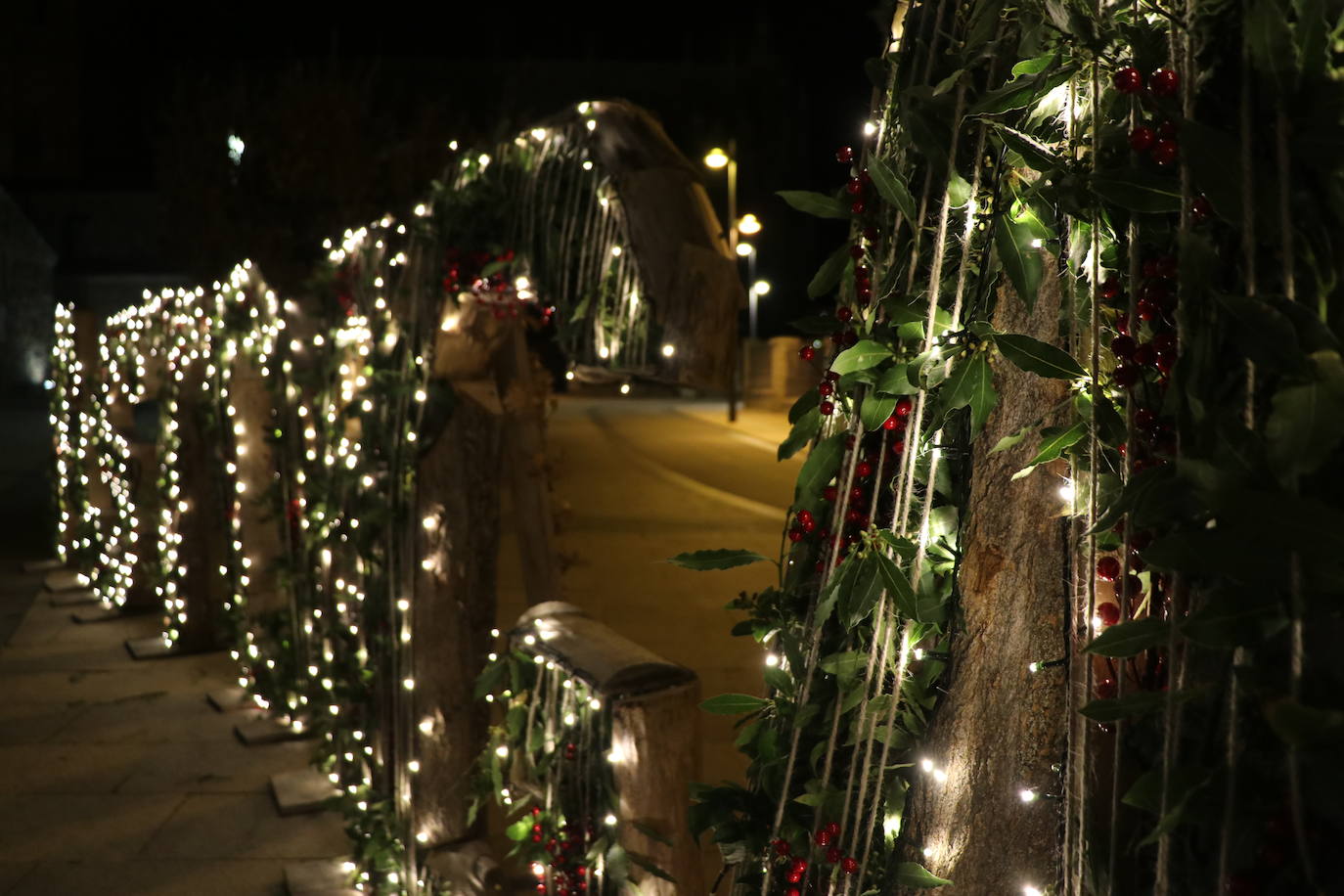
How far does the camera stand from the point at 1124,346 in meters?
1.50

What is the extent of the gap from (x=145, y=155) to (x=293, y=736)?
36.4m

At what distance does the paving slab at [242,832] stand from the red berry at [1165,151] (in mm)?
4410

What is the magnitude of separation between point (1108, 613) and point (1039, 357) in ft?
1.11

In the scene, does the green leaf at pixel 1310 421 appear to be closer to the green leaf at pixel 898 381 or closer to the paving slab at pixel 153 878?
the green leaf at pixel 898 381

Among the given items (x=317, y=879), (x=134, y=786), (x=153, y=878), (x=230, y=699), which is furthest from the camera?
(x=230, y=699)

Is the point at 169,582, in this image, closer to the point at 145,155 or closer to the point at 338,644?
the point at 338,644

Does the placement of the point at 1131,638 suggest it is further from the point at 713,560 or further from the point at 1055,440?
the point at 713,560

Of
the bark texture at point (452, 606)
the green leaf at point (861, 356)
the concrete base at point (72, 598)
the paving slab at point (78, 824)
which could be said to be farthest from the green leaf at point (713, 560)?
the concrete base at point (72, 598)

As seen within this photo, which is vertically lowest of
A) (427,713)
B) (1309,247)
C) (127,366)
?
(427,713)

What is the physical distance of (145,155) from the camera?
38188 millimetres

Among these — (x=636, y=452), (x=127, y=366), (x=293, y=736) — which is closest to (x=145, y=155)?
(x=636, y=452)

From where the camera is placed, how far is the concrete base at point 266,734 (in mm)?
6207

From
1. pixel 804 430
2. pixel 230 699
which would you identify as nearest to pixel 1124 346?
pixel 804 430

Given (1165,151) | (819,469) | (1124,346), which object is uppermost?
(1165,151)
